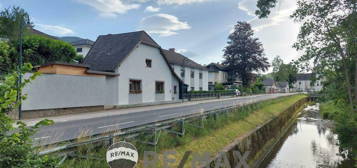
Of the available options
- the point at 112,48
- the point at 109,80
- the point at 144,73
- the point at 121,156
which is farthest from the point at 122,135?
the point at 112,48

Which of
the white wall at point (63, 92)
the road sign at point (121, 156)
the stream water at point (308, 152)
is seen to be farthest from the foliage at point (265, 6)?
the white wall at point (63, 92)

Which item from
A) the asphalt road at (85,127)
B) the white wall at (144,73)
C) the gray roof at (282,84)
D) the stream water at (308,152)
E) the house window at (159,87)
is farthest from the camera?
the gray roof at (282,84)

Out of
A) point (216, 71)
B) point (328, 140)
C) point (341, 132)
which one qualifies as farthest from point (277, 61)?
point (341, 132)

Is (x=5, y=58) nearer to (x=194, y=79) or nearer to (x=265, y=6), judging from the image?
(x=265, y=6)

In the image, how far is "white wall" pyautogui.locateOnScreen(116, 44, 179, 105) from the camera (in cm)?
2459

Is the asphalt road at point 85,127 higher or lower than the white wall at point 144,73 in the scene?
lower

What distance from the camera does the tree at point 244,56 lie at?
Answer: 6175 cm

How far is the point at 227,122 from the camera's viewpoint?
13484 mm

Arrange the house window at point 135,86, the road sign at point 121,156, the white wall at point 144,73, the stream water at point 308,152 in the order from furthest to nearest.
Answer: the house window at point 135,86 → the white wall at point 144,73 → the stream water at point 308,152 → the road sign at point 121,156

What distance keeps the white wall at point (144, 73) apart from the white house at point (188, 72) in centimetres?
955

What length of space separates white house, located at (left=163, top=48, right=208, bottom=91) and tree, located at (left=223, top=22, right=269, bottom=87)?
15.3m

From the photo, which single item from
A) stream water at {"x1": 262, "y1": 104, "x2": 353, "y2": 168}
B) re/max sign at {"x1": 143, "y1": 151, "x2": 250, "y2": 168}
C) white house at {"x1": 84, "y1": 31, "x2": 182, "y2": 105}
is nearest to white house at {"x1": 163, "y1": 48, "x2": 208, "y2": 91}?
white house at {"x1": 84, "y1": 31, "x2": 182, "y2": 105}

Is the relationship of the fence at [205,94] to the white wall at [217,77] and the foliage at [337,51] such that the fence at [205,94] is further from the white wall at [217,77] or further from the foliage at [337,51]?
the foliage at [337,51]

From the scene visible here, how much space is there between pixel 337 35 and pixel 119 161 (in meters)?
15.1
